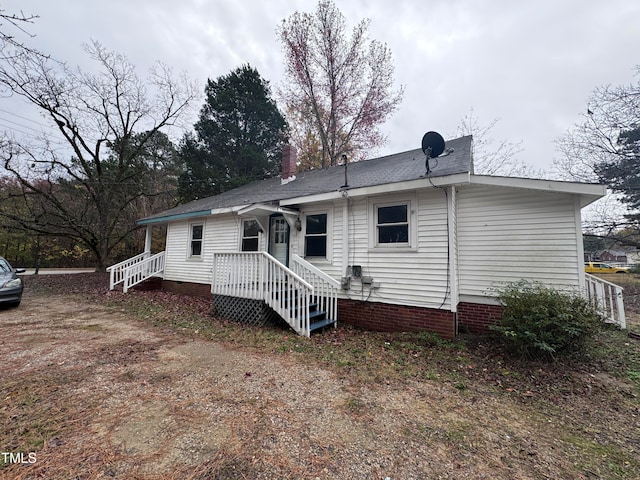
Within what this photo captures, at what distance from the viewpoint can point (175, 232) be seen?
10.7 metres

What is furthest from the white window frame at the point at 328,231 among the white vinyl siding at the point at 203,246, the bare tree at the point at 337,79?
the bare tree at the point at 337,79

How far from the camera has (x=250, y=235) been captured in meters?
8.51

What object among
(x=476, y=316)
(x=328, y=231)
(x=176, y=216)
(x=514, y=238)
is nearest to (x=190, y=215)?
(x=176, y=216)

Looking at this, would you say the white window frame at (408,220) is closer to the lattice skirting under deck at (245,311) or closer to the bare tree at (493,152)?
the lattice skirting under deck at (245,311)

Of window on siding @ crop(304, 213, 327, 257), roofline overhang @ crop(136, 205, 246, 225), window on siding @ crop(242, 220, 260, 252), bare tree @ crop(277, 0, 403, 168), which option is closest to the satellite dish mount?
window on siding @ crop(304, 213, 327, 257)

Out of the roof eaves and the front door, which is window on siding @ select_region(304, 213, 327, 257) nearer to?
the front door

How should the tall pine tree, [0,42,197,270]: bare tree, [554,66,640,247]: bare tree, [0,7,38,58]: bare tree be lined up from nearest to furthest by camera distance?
[0,7,38,58]: bare tree
[554,66,640,247]: bare tree
[0,42,197,270]: bare tree
the tall pine tree

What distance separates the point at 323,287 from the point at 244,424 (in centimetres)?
391

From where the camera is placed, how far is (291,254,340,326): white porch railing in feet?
20.2

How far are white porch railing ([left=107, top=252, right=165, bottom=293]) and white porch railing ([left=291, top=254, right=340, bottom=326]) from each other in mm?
7359

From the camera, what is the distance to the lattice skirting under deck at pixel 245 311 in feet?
19.6

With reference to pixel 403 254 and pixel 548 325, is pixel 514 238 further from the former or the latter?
pixel 403 254

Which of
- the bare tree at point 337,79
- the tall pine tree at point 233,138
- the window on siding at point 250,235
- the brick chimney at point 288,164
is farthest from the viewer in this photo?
the tall pine tree at point 233,138

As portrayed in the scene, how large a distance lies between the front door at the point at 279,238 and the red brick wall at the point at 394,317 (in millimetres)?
2218
